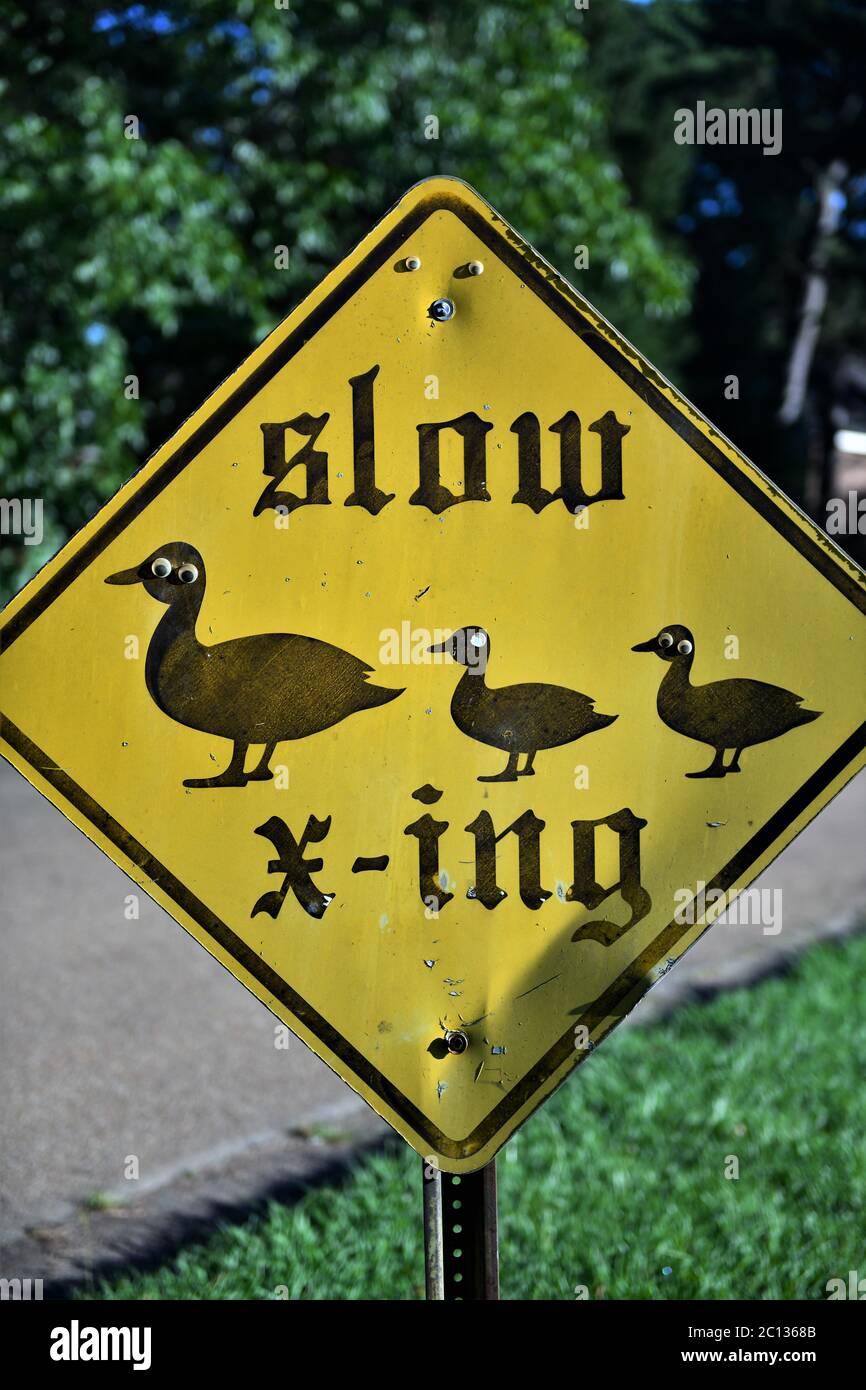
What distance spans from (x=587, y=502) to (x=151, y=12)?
7.87 metres

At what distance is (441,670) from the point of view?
1.66 meters

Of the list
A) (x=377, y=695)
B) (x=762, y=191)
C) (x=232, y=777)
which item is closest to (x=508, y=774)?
(x=377, y=695)

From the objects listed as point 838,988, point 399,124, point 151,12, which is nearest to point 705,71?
point 399,124

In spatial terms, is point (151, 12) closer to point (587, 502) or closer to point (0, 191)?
point (0, 191)

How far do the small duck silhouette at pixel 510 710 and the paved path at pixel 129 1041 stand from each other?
2.05 m

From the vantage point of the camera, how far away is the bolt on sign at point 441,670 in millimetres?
1658

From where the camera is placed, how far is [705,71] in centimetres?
2302

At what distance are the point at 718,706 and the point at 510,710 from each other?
0.27 meters

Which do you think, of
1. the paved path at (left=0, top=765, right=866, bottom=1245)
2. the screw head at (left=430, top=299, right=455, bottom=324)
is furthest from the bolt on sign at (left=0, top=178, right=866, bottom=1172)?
the paved path at (left=0, top=765, right=866, bottom=1245)

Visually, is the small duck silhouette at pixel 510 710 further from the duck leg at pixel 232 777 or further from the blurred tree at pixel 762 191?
the blurred tree at pixel 762 191

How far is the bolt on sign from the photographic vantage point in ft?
5.44

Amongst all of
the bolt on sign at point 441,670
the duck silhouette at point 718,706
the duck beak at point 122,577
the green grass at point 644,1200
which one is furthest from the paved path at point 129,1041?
the duck silhouette at point 718,706

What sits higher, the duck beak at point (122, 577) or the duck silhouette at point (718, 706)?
the duck beak at point (122, 577)

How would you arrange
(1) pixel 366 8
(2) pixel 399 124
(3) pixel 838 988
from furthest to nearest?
(2) pixel 399 124, (1) pixel 366 8, (3) pixel 838 988
